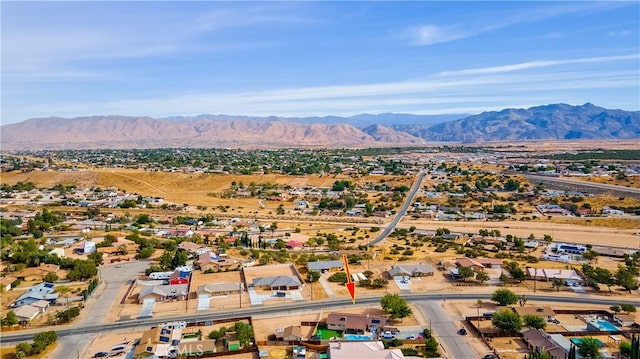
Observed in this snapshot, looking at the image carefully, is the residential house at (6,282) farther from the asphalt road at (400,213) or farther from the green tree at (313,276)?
the asphalt road at (400,213)

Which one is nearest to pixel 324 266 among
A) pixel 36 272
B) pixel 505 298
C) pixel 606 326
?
pixel 505 298

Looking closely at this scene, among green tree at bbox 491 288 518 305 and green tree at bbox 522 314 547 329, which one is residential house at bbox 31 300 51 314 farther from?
green tree at bbox 522 314 547 329

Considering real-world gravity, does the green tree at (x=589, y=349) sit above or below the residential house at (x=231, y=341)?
above

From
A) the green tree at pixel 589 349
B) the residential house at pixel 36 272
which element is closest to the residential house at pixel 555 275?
the green tree at pixel 589 349

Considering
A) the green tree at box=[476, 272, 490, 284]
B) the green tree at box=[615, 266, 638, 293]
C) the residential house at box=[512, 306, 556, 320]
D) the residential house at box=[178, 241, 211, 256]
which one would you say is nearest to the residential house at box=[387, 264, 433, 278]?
the green tree at box=[476, 272, 490, 284]

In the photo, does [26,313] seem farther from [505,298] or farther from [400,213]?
[400,213]

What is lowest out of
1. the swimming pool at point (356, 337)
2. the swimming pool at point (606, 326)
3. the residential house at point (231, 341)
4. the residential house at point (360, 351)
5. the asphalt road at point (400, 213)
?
the asphalt road at point (400, 213)
